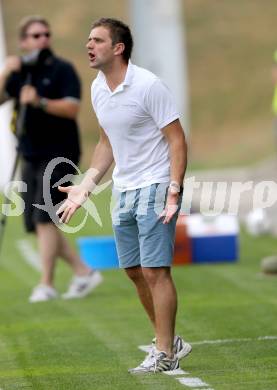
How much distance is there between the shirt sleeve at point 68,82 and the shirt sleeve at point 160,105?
12.9 feet

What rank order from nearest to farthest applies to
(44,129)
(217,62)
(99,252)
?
1. (44,129)
2. (99,252)
3. (217,62)

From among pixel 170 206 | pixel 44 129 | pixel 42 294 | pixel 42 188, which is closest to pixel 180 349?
pixel 170 206

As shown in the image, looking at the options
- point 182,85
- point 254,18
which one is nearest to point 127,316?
point 182,85

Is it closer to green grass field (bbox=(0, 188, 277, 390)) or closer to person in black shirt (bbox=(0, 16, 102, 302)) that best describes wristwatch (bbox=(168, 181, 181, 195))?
green grass field (bbox=(0, 188, 277, 390))

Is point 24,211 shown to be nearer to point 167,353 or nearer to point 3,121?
point 167,353

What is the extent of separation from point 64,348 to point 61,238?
288 centimetres

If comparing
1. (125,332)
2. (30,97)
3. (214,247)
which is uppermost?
(30,97)

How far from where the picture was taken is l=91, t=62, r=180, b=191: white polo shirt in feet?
26.8

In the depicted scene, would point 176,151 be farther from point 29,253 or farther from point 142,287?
point 29,253

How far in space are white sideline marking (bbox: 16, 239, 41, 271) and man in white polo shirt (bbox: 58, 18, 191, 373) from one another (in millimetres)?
6468

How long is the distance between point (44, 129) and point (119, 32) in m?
3.92

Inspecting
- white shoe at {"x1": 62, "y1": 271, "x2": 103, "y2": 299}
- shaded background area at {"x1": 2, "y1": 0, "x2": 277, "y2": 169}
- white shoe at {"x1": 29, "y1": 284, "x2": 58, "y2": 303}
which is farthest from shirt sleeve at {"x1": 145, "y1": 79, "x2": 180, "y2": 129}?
shaded background area at {"x1": 2, "y1": 0, "x2": 277, "y2": 169}

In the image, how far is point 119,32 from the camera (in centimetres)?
832

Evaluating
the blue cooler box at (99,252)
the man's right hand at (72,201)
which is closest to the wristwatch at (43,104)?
the blue cooler box at (99,252)
